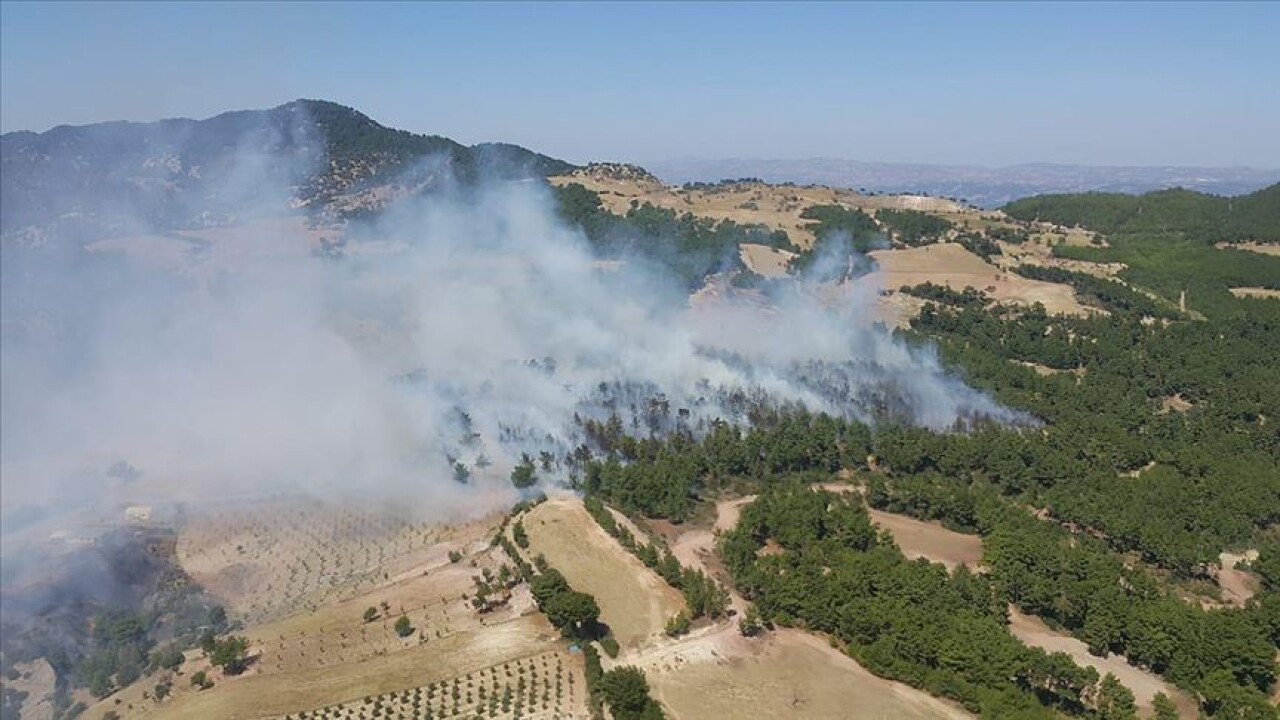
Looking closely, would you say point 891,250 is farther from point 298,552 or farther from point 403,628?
point 403,628

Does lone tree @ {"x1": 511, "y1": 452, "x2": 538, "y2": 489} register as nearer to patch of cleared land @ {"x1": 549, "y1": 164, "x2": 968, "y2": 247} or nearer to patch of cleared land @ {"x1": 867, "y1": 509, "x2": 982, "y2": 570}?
patch of cleared land @ {"x1": 867, "y1": 509, "x2": 982, "y2": 570}

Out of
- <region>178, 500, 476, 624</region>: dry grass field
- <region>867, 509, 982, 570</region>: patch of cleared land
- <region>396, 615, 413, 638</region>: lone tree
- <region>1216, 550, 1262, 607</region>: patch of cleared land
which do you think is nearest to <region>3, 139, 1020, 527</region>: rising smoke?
<region>178, 500, 476, 624</region>: dry grass field

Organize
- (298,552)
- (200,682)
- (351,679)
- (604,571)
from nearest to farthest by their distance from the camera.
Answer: (200,682) → (351,679) → (604,571) → (298,552)

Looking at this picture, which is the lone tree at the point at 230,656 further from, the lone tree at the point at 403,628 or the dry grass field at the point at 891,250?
the dry grass field at the point at 891,250

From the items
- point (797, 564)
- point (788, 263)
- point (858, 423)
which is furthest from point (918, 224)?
point (797, 564)

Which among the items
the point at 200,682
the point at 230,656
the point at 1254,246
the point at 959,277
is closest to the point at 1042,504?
the point at 230,656

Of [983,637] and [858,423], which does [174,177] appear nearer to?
[858,423]
